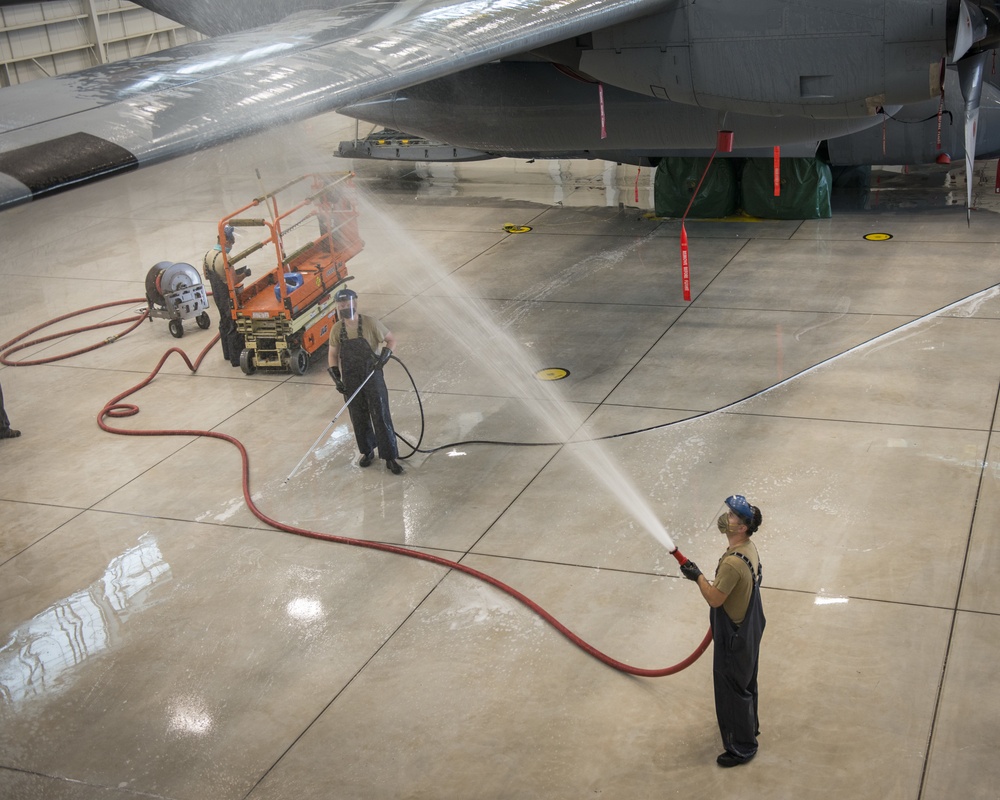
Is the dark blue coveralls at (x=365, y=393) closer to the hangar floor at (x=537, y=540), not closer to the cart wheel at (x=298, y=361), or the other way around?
the hangar floor at (x=537, y=540)

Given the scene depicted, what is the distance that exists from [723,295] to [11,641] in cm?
832

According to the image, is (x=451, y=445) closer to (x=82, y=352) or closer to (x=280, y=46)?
(x=280, y=46)

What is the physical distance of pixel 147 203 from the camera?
19.5 metres

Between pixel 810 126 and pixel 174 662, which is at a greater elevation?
pixel 810 126

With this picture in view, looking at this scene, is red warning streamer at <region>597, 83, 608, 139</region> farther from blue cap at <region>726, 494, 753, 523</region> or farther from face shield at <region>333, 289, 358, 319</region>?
blue cap at <region>726, 494, 753, 523</region>

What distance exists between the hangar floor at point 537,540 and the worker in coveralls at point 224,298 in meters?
→ 0.50

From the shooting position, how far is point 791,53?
8.78 meters

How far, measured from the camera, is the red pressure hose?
6.26 meters

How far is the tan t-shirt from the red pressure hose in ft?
0.73

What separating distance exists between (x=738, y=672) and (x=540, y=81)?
7479 mm

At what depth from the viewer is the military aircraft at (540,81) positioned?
18.5 ft

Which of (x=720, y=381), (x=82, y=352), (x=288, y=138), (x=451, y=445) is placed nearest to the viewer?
(x=451, y=445)

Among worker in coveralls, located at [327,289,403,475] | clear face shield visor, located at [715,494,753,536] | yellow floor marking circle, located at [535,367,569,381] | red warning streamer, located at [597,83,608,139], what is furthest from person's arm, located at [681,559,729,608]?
red warning streamer, located at [597,83,608,139]

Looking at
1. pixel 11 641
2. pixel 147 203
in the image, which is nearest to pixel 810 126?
pixel 11 641
